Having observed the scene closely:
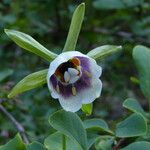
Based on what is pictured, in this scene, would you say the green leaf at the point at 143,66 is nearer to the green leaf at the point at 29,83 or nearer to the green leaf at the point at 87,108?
the green leaf at the point at 87,108

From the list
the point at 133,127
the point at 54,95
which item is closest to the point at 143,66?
the point at 133,127

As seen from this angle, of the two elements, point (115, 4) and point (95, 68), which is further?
point (115, 4)

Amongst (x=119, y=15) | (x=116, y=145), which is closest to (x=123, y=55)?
(x=119, y=15)

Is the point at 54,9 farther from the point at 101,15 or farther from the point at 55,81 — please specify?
the point at 55,81

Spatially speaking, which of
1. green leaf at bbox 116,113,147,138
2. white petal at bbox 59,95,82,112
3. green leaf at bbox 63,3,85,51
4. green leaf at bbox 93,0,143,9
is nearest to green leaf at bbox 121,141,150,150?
green leaf at bbox 116,113,147,138

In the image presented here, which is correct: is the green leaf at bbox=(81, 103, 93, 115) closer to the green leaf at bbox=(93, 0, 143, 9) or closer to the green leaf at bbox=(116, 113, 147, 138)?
the green leaf at bbox=(116, 113, 147, 138)

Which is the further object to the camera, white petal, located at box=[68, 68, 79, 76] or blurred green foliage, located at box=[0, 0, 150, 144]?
blurred green foliage, located at box=[0, 0, 150, 144]

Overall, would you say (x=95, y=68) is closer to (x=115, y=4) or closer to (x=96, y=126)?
(x=96, y=126)
